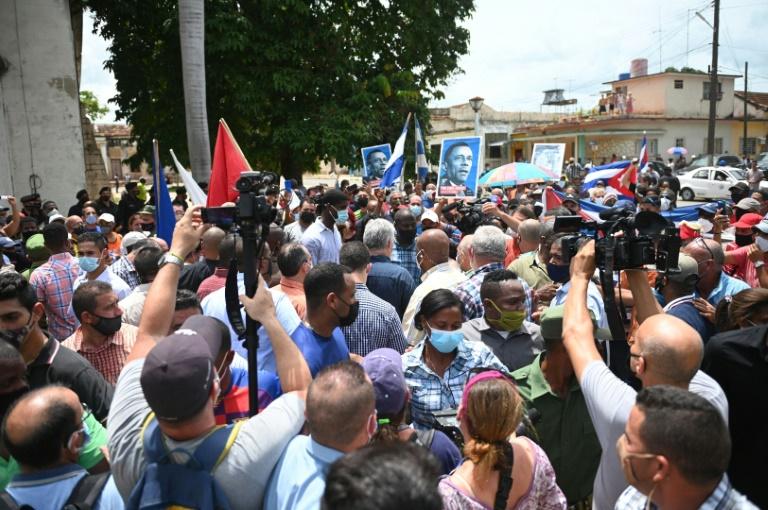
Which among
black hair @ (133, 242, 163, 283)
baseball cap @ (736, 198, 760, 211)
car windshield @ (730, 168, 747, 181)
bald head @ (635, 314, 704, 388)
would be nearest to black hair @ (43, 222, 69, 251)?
black hair @ (133, 242, 163, 283)

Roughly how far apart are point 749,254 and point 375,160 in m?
8.08

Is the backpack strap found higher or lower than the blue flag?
lower

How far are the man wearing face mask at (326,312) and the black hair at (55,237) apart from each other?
10.8 ft

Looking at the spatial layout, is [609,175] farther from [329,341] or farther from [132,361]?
[132,361]

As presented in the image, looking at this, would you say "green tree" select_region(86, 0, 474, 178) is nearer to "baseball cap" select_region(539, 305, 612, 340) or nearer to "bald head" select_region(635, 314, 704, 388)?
"baseball cap" select_region(539, 305, 612, 340)

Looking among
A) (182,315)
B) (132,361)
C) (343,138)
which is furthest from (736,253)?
(343,138)

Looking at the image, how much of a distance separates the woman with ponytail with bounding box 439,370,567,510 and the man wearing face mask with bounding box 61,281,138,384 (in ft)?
8.06

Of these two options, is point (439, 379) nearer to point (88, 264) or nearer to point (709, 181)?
point (88, 264)

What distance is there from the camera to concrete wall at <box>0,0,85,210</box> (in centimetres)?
1584

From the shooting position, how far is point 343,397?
7.25 feet

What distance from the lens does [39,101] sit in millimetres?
16094

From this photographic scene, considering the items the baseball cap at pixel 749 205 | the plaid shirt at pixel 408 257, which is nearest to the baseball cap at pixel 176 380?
the plaid shirt at pixel 408 257

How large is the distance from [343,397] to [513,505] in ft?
2.75

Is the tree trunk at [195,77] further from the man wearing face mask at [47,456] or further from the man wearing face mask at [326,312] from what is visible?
the man wearing face mask at [47,456]
